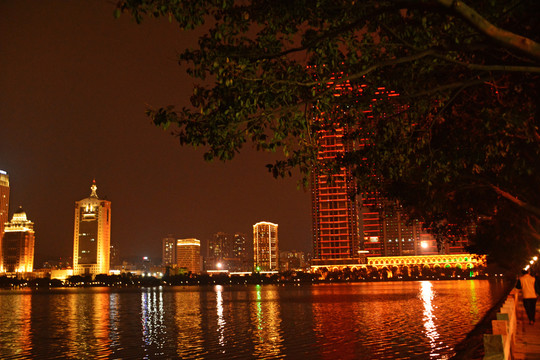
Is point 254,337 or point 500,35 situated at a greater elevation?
point 500,35

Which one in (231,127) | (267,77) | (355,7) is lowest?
(231,127)

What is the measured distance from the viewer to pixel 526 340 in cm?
1780

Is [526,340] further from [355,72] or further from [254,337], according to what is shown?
[254,337]

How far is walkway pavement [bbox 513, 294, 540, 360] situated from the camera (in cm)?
1536

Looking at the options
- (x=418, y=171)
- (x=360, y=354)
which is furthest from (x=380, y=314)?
(x=418, y=171)

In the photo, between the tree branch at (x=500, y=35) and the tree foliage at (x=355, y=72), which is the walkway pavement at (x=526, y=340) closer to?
the tree foliage at (x=355, y=72)

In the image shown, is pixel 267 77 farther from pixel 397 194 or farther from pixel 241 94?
pixel 397 194

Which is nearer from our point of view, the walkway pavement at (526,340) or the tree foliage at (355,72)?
the tree foliage at (355,72)

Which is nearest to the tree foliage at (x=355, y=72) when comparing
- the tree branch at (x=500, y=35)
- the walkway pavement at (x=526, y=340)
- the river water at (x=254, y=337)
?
the tree branch at (x=500, y=35)

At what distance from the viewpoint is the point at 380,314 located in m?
50.7

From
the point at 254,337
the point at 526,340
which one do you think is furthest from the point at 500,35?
the point at 254,337

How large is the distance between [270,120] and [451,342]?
23.6 metres

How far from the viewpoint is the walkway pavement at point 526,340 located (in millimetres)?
15363

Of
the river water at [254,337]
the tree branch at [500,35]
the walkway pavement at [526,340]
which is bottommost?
the river water at [254,337]
